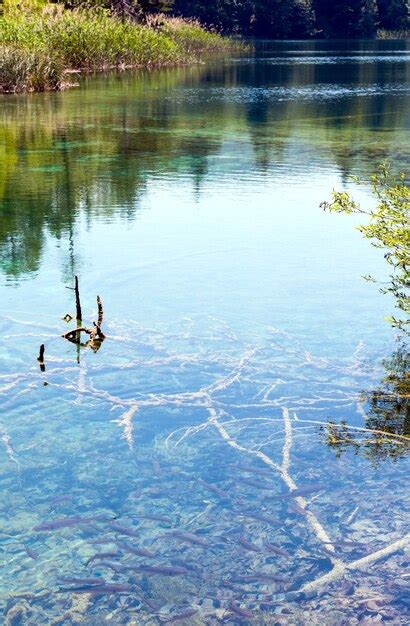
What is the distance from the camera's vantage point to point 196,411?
4688mm

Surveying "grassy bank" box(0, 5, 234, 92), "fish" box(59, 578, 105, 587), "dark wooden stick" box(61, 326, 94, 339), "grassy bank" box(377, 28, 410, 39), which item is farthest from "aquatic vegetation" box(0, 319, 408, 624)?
"grassy bank" box(377, 28, 410, 39)

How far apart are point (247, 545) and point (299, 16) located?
72.4 meters

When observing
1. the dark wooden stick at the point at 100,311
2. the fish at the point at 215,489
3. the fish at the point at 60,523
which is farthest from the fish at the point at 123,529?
the dark wooden stick at the point at 100,311

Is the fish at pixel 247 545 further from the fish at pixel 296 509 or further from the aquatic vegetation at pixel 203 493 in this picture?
the fish at pixel 296 509

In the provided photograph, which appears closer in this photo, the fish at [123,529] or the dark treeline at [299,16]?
the fish at [123,529]

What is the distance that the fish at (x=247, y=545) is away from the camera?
3506 millimetres

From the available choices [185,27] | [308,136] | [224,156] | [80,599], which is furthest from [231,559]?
[185,27]

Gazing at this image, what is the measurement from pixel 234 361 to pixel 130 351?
60 centimetres

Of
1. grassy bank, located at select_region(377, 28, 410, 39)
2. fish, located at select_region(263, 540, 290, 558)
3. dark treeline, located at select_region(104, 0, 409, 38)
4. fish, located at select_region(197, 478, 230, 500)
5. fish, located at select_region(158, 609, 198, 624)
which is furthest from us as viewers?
grassy bank, located at select_region(377, 28, 410, 39)

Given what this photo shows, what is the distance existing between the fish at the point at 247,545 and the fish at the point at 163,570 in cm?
26

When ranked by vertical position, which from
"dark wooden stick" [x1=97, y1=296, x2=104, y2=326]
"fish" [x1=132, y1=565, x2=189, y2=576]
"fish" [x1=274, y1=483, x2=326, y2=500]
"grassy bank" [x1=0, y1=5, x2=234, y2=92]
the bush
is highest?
"grassy bank" [x1=0, y1=5, x2=234, y2=92]

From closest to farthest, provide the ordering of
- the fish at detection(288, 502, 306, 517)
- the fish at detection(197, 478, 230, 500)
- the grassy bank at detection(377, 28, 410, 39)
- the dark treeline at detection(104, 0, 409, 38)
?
the fish at detection(288, 502, 306, 517)
the fish at detection(197, 478, 230, 500)
the dark treeline at detection(104, 0, 409, 38)
the grassy bank at detection(377, 28, 410, 39)

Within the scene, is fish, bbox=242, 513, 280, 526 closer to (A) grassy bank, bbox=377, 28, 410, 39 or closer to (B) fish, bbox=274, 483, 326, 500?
(B) fish, bbox=274, 483, 326, 500

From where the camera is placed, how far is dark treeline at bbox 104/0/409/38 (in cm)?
6662
